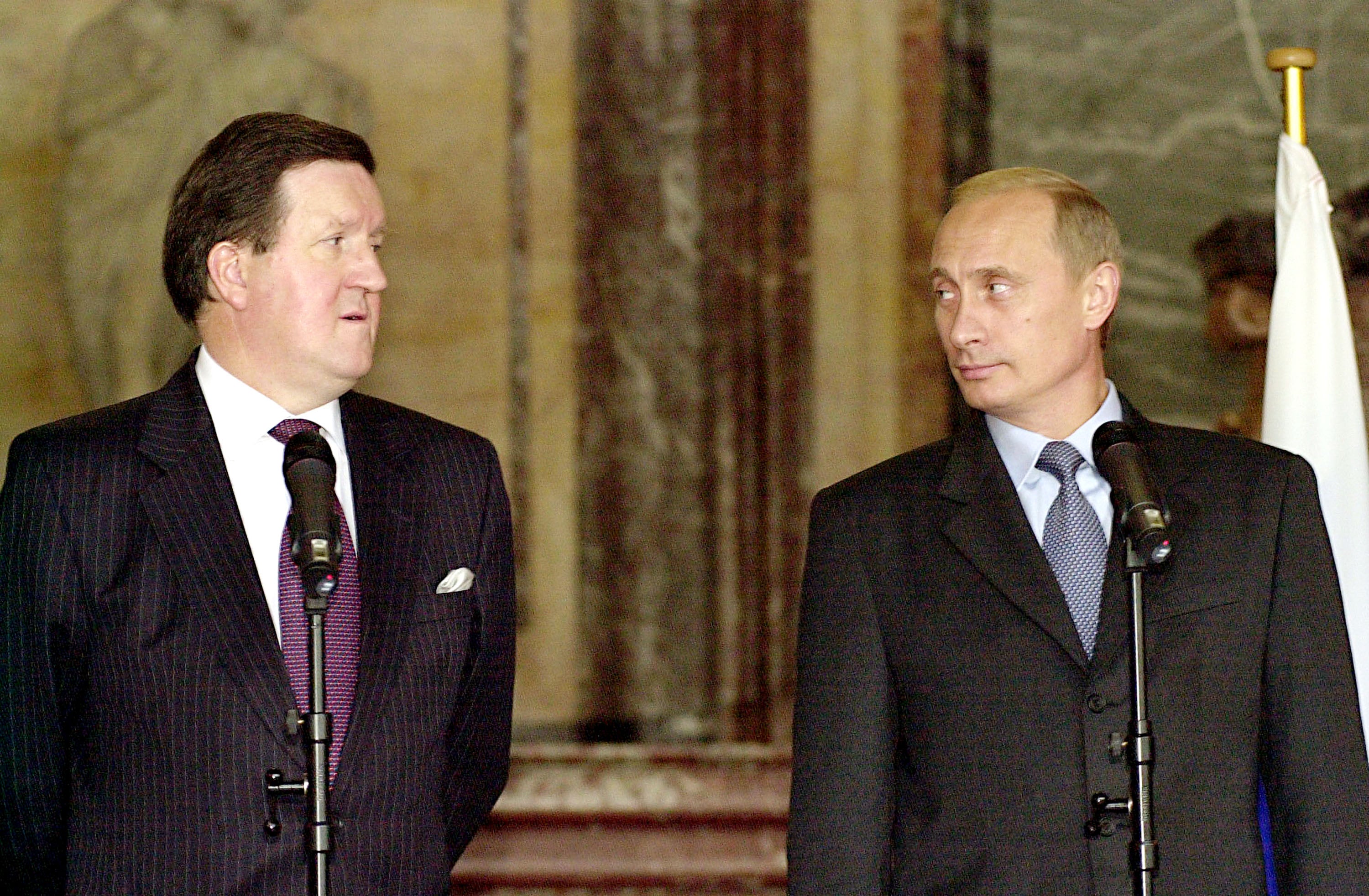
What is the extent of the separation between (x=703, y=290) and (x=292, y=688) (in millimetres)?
3174

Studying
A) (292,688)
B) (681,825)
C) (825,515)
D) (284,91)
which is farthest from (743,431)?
(292,688)

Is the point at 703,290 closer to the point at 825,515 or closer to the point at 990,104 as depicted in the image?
the point at 990,104

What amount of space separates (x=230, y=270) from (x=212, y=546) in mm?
476

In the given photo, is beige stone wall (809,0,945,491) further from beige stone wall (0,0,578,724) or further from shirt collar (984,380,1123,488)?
shirt collar (984,380,1123,488)

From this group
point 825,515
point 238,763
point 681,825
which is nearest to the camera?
point 238,763

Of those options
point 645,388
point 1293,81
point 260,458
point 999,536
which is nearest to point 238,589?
point 260,458

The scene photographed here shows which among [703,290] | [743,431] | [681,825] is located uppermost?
[703,290]

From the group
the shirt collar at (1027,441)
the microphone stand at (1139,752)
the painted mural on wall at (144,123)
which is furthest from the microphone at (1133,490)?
the painted mural on wall at (144,123)

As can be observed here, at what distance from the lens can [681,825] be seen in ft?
17.4

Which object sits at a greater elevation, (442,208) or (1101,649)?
(442,208)

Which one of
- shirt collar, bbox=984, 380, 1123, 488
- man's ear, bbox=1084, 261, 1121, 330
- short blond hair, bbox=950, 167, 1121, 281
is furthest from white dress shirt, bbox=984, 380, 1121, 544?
short blond hair, bbox=950, 167, 1121, 281

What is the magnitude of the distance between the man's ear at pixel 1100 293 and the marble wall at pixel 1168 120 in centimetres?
271

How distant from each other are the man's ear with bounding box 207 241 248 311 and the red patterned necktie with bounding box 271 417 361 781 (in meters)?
0.24

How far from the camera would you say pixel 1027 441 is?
9.34 ft
